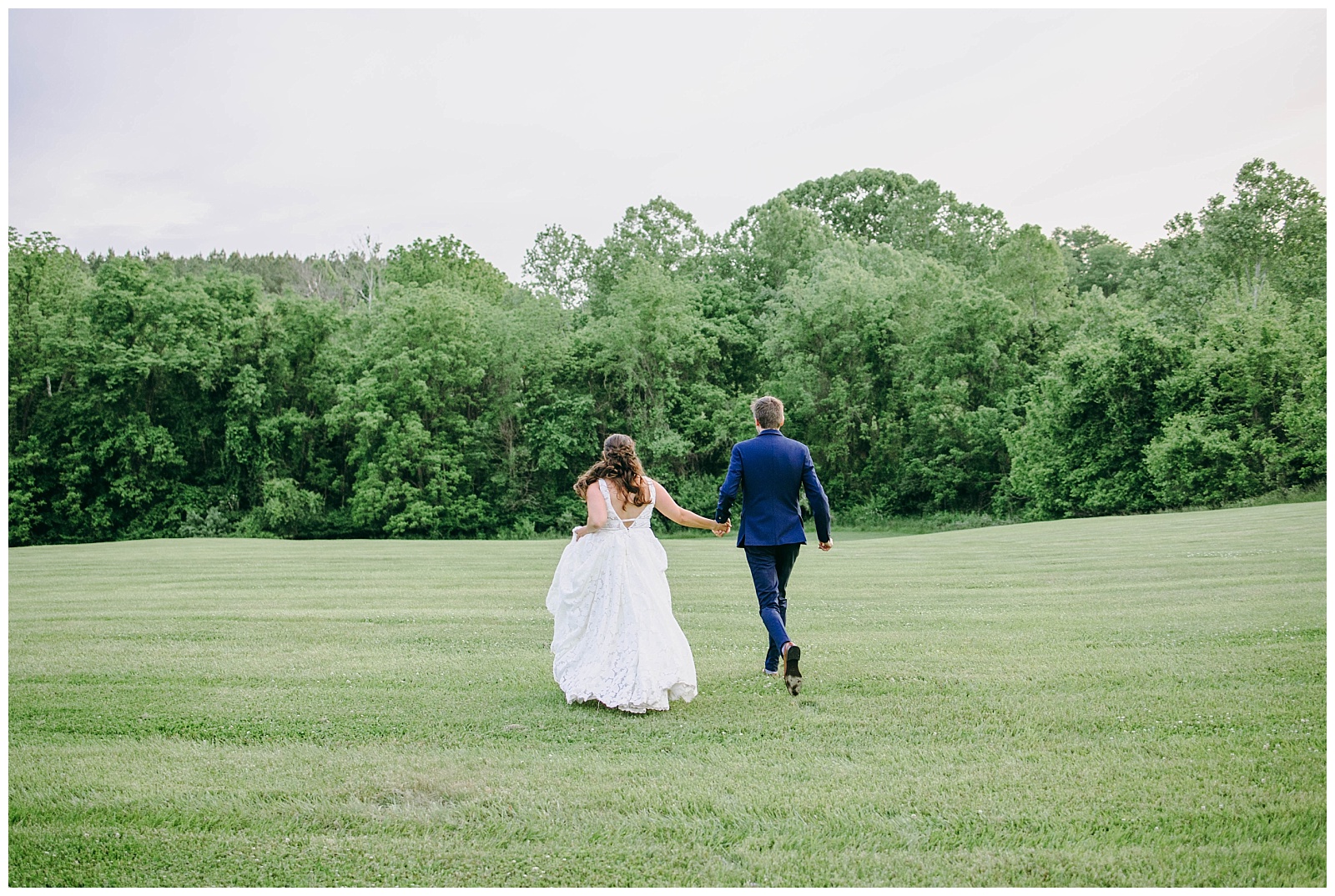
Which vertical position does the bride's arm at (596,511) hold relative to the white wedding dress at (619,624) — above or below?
above

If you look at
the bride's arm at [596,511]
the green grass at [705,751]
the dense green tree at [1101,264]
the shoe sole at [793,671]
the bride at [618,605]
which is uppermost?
the dense green tree at [1101,264]

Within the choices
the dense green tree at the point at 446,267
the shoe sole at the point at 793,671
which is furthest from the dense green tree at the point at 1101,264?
the shoe sole at the point at 793,671

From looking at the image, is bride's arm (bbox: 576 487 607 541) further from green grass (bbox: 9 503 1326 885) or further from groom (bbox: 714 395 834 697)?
green grass (bbox: 9 503 1326 885)

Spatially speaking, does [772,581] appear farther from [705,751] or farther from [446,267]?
[446,267]

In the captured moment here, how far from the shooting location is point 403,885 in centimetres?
405

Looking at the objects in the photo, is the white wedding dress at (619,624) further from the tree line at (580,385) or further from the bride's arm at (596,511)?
the tree line at (580,385)

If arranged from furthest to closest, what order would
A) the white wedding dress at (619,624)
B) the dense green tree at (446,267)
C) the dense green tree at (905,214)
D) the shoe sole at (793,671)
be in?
the dense green tree at (905,214) → the dense green tree at (446,267) → the shoe sole at (793,671) → the white wedding dress at (619,624)

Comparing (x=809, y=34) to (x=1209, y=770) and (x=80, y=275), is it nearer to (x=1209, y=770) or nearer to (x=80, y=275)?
(x=1209, y=770)

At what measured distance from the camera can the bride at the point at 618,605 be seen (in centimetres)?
681

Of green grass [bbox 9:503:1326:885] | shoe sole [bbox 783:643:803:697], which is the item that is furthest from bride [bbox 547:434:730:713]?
shoe sole [bbox 783:643:803:697]

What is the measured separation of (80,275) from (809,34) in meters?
43.3

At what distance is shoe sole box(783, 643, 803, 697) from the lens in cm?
705

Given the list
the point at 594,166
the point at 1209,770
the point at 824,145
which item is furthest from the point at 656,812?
the point at 824,145

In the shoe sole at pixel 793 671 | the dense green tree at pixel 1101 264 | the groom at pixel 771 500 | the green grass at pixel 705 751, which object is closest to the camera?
the green grass at pixel 705 751
